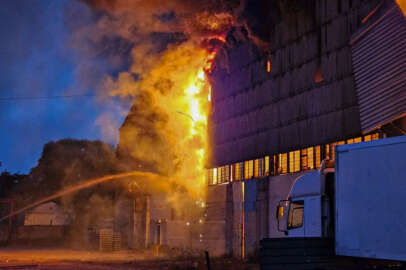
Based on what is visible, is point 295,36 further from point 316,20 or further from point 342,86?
point 342,86

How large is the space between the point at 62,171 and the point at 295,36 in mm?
59799

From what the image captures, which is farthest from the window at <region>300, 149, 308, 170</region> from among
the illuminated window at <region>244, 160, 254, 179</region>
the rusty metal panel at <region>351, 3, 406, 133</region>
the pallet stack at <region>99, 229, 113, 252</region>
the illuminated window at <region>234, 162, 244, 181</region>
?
the pallet stack at <region>99, 229, 113, 252</region>

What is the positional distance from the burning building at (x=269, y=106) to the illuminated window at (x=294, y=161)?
6 centimetres

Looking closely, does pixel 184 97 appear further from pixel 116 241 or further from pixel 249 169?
pixel 116 241

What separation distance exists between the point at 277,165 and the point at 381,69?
9153 millimetres

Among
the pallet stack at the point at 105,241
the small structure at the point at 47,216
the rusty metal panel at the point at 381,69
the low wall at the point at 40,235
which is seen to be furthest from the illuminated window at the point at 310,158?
the small structure at the point at 47,216

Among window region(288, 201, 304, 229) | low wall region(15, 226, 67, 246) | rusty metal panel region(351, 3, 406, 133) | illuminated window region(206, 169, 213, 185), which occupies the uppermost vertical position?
rusty metal panel region(351, 3, 406, 133)

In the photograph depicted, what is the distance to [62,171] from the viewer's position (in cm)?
7862

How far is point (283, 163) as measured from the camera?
1068 inches

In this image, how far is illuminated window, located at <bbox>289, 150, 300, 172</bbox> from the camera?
84.7 feet

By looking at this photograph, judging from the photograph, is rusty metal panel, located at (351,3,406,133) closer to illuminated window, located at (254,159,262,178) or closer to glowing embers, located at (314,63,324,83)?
glowing embers, located at (314,63,324,83)

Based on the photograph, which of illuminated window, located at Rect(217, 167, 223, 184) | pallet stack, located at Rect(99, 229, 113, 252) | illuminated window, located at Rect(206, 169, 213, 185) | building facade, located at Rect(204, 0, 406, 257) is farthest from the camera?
pallet stack, located at Rect(99, 229, 113, 252)

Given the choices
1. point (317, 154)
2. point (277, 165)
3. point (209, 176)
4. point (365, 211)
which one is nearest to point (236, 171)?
point (209, 176)

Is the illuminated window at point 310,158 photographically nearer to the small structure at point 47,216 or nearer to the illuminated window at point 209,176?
the illuminated window at point 209,176
